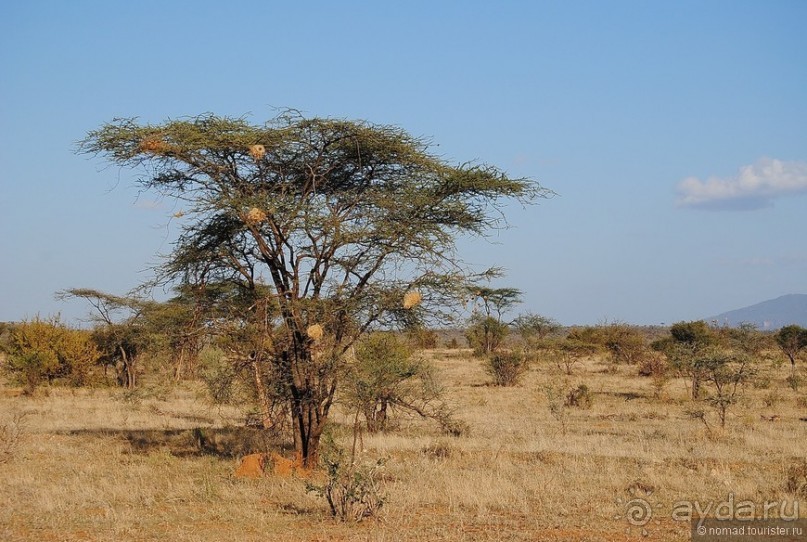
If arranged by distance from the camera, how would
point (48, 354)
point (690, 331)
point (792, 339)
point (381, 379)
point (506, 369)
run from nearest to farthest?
point (381, 379)
point (48, 354)
point (506, 369)
point (792, 339)
point (690, 331)

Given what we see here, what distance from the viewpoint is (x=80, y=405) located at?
890 inches

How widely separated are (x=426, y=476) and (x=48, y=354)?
66.5 feet

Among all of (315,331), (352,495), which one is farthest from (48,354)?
(352,495)

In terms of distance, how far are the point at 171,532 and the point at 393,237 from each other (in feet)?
17.1

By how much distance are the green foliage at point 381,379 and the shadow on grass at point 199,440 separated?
176cm

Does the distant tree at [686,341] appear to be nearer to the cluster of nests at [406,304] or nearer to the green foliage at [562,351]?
the green foliage at [562,351]

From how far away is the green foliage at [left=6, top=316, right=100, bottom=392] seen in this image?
87.0 ft

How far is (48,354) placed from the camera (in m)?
27.3

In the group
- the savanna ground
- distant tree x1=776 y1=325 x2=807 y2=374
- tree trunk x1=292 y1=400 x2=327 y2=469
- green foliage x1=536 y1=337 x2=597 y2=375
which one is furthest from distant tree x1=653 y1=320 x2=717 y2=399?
tree trunk x1=292 y1=400 x2=327 y2=469

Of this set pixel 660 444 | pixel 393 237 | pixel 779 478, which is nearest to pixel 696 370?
pixel 660 444

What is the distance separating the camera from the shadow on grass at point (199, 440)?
47.4 ft

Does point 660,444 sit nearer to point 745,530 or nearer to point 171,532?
point 745,530

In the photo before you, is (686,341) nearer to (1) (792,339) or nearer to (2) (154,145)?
(1) (792,339)

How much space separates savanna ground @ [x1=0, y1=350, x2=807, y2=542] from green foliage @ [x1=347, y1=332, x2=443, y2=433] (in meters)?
0.74
